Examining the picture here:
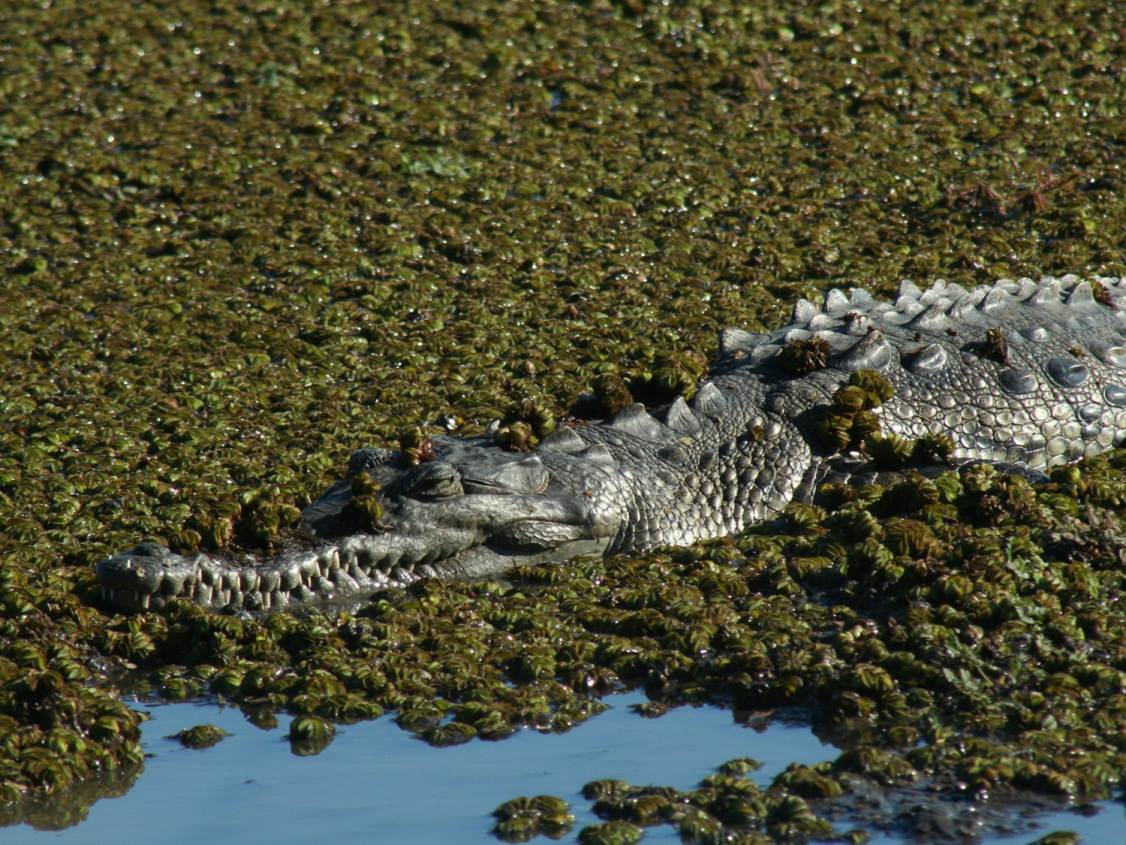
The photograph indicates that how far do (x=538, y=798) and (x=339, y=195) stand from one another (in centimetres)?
634

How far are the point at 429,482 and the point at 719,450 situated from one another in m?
1.46

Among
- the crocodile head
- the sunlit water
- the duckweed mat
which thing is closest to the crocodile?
the crocodile head

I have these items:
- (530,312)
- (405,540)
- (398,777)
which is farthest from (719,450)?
(398,777)

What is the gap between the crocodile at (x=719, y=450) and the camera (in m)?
5.68

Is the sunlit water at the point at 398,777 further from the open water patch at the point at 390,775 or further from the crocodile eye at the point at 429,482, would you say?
the crocodile eye at the point at 429,482

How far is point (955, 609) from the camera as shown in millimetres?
5215

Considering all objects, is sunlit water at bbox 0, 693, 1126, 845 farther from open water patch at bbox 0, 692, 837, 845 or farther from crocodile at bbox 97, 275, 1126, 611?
crocodile at bbox 97, 275, 1126, 611

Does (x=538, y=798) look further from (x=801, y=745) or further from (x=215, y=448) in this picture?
(x=215, y=448)

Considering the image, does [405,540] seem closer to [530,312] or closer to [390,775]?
[390,775]

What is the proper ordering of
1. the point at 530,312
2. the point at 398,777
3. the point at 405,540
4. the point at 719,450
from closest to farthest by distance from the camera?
the point at 398,777, the point at 405,540, the point at 719,450, the point at 530,312

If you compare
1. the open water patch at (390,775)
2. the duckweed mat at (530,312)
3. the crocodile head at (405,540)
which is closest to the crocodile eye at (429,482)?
the crocodile head at (405,540)

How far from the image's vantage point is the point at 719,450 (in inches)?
260

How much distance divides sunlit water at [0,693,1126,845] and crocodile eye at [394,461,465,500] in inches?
46.5

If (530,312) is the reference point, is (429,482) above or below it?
above
